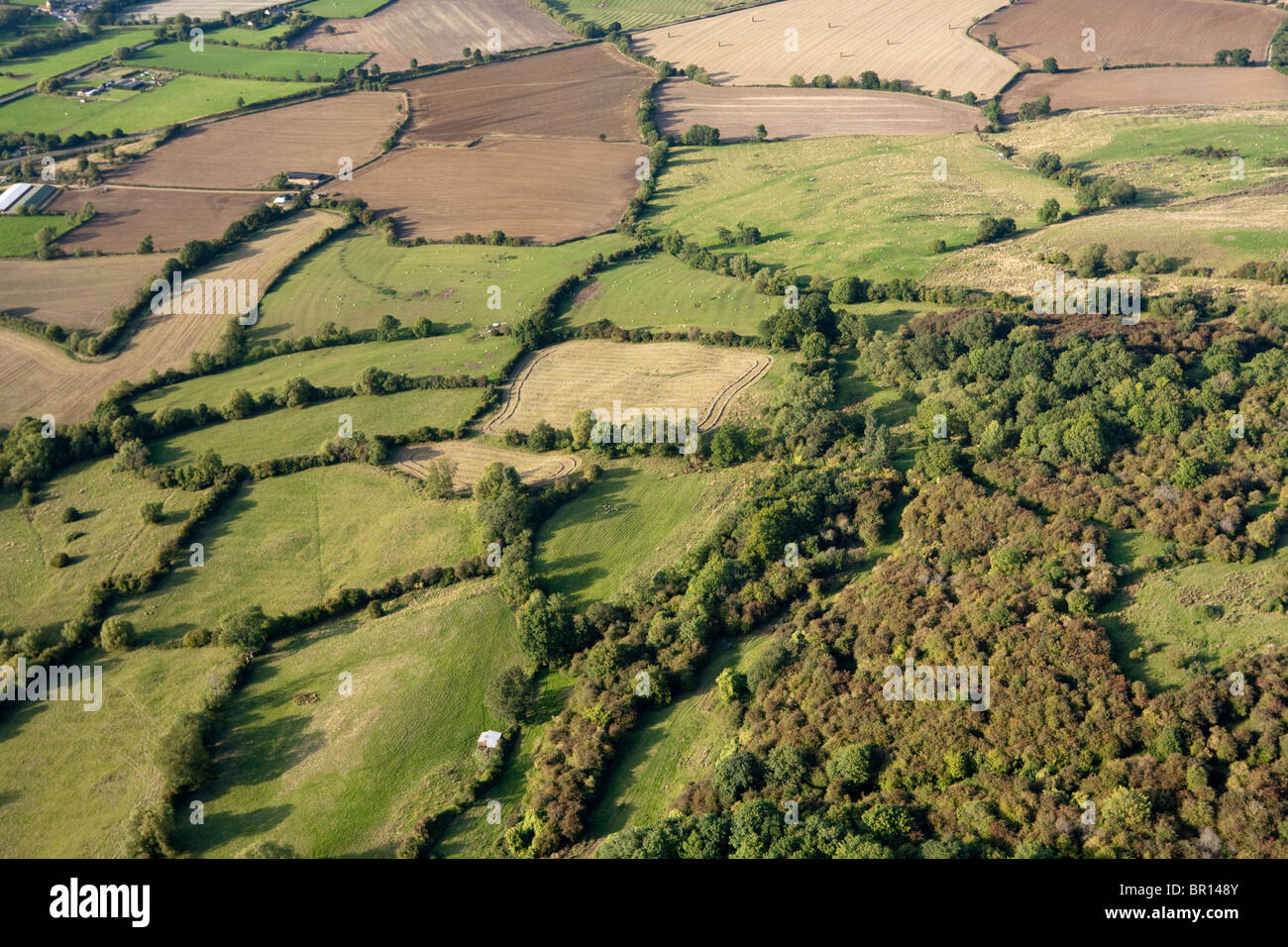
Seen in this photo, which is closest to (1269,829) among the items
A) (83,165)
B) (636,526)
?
(636,526)

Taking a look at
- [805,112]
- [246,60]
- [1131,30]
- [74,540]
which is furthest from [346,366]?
[1131,30]

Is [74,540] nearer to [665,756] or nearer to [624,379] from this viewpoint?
[624,379]

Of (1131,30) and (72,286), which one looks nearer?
(72,286)

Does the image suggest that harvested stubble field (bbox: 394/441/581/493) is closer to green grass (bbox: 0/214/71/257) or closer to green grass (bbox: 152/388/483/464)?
green grass (bbox: 152/388/483/464)

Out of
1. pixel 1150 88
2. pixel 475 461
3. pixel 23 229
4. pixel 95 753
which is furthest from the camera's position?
pixel 1150 88

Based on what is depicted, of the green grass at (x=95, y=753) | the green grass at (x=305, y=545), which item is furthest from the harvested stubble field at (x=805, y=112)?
the green grass at (x=95, y=753)

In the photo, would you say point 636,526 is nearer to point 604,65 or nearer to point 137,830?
point 137,830

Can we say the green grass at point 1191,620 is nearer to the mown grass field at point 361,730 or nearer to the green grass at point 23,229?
the mown grass field at point 361,730
